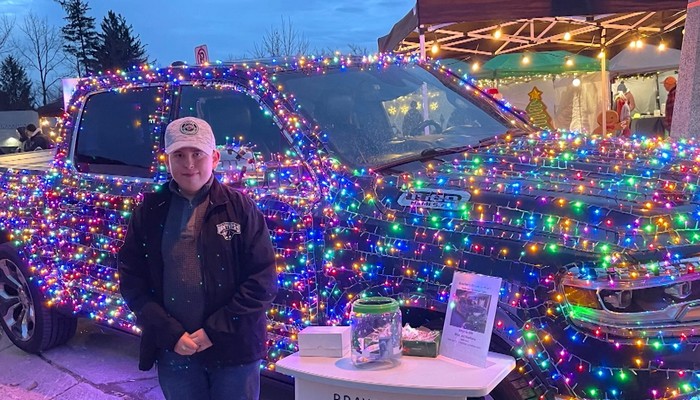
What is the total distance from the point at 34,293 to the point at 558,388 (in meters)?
3.97

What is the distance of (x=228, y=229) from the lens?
8.57ft

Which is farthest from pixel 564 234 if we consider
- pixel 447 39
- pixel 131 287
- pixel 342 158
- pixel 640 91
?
pixel 640 91

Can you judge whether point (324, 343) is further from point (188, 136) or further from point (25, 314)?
point (25, 314)

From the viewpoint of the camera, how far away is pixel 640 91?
52.1 feet

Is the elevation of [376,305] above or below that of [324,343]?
above

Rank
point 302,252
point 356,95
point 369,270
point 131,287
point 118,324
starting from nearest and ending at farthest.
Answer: point 131,287 → point 369,270 → point 302,252 → point 356,95 → point 118,324

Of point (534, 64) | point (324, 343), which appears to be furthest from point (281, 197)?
point (534, 64)

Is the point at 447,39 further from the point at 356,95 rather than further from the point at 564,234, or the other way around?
the point at 564,234

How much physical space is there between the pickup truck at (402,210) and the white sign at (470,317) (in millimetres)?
75

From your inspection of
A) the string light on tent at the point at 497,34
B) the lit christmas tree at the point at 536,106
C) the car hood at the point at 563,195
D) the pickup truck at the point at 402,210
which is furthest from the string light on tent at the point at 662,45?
the car hood at the point at 563,195

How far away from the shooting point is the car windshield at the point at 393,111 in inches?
136

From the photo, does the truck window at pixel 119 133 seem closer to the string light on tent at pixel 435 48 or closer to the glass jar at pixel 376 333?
the glass jar at pixel 376 333

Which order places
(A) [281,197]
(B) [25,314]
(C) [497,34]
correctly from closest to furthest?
1. (A) [281,197]
2. (B) [25,314]
3. (C) [497,34]

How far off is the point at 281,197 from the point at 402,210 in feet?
2.33
